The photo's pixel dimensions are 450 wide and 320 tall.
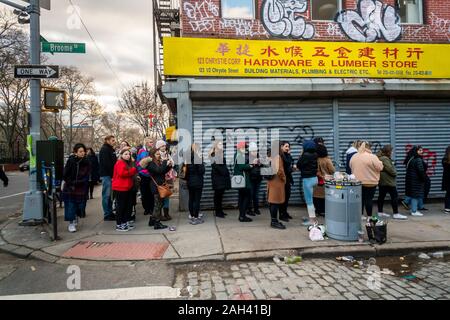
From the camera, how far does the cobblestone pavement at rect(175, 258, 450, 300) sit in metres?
3.63

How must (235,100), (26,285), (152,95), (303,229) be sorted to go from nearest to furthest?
1. (26,285)
2. (303,229)
3. (235,100)
4. (152,95)

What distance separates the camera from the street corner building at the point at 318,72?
820 centimetres

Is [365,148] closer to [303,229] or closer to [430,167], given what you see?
[303,229]

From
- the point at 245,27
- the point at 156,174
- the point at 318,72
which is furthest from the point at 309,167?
the point at 245,27

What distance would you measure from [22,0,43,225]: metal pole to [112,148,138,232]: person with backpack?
6.95 ft

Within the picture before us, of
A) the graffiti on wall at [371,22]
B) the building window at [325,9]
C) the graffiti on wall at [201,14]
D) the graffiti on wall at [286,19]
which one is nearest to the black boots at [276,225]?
the graffiti on wall at [286,19]

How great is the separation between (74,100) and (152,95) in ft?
89.6

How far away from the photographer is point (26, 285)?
4.06 m

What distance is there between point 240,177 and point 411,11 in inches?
322

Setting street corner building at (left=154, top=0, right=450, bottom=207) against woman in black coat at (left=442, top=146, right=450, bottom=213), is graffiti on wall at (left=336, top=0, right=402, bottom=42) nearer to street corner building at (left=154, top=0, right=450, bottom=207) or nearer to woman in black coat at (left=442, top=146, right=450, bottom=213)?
street corner building at (left=154, top=0, right=450, bottom=207)

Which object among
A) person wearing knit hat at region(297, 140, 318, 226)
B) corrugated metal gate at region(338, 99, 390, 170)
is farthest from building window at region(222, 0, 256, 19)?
person wearing knit hat at region(297, 140, 318, 226)

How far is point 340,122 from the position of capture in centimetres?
896

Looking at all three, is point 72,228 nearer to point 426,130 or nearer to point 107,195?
point 107,195

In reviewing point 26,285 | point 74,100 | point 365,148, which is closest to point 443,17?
point 365,148
